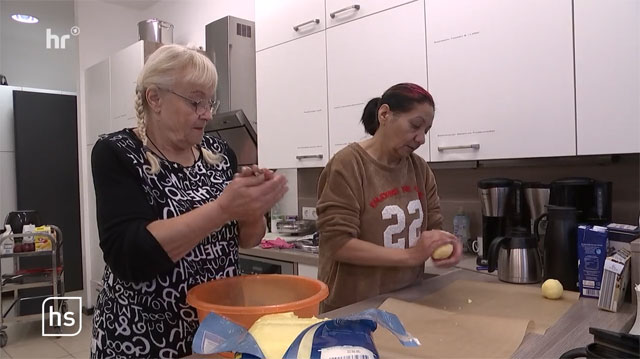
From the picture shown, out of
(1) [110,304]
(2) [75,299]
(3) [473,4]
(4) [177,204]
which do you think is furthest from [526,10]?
(2) [75,299]

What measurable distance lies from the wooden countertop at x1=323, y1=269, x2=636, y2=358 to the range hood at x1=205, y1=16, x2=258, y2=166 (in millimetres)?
1676

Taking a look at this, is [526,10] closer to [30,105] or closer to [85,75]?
[85,75]

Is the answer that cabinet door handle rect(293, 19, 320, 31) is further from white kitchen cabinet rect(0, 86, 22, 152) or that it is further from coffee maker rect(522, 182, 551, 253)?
white kitchen cabinet rect(0, 86, 22, 152)

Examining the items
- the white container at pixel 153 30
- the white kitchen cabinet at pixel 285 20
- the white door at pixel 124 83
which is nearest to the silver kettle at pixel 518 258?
the white kitchen cabinet at pixel 285 20

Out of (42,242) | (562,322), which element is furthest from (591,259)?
(42,242)

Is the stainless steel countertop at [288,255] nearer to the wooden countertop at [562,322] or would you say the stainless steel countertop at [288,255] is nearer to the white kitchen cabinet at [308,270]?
the white kitchen cabinet at [308,270]

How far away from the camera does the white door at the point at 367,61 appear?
1781 mm

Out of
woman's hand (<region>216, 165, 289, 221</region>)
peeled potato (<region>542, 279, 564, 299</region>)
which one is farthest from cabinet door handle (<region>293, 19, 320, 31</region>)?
peeled potato (<region>542, 279, 564, 299</region>)

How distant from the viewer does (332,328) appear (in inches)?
25.1

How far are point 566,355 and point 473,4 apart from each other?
4.29 feet

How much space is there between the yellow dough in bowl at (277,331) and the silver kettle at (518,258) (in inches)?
35.6

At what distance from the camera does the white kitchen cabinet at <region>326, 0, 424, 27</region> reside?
186 centimetres

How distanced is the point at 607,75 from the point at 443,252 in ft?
2.57

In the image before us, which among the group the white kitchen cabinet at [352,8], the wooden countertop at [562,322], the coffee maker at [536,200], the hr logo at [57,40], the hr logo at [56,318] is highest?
the hr logo at [57,40]
